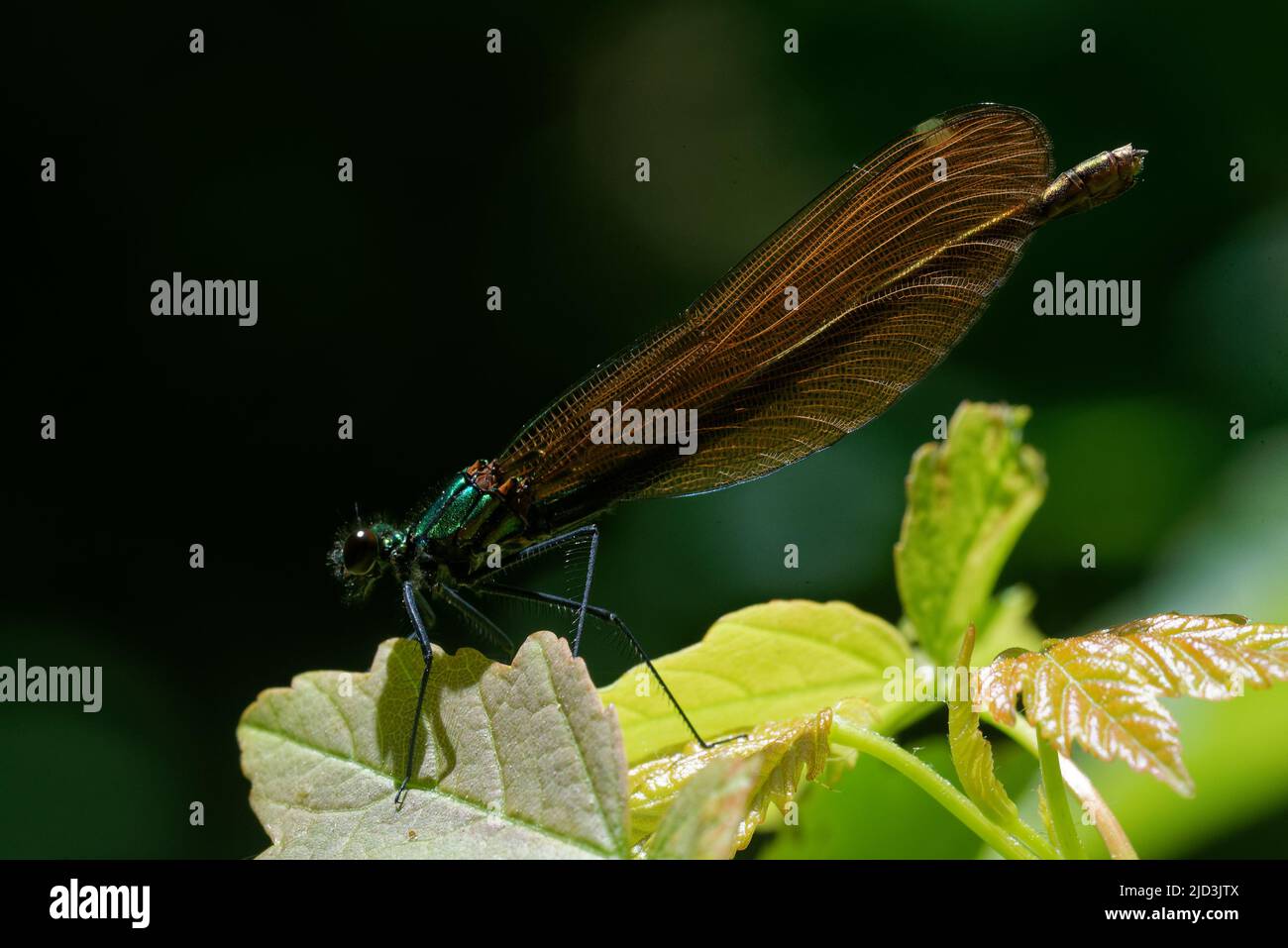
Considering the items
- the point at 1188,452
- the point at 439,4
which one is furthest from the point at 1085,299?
the point at 439,4

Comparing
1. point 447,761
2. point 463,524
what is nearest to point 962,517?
point 463,524

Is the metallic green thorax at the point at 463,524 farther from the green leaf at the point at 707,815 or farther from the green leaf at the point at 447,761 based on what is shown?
the green leaf at the point at 707,815

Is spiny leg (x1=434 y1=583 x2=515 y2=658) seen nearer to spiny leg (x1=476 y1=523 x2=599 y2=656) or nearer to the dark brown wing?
spiny leg (x1=476 y1=523 x2=599 y2=656)

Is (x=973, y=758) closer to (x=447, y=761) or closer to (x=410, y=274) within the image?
(x=447, y=761)

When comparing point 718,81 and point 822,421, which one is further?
point 718,81

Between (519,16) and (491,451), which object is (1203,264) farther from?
(519,16)

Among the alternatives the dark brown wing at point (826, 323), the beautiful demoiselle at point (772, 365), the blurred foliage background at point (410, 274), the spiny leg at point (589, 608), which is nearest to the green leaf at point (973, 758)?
the spiny leg at point (589, 608)

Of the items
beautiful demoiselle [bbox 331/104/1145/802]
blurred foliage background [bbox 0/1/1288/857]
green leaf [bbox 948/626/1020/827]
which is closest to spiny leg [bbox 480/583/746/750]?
beautiful demoiselle [bbox 331/104/1145/802]
